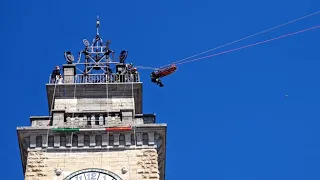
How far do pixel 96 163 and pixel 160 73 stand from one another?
491cm

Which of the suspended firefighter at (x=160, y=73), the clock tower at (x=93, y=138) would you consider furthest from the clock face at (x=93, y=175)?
the suspended firefighter at (x=160, y=73)

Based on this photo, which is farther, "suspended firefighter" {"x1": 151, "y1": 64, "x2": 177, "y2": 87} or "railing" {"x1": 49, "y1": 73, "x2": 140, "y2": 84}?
"railing" {"x1": 49, "y1": 73, "x2": 140, "y2": 84}

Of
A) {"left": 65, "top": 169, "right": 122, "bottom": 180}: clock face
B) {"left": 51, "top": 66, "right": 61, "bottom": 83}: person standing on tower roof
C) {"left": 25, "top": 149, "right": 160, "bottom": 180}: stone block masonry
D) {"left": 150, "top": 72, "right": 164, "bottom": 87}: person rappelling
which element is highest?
{"left": 51, "top": 66, "right": 61, "bottom": 83}: person standing on tower roof

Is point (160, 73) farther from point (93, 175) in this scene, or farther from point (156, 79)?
point (93, 175)

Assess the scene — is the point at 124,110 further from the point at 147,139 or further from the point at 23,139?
the point at 23,139

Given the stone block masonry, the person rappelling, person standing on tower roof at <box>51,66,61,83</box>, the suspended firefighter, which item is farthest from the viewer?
person standing on tower roof at <box>51,66,61,83</box>

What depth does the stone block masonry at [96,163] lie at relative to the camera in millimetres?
36469

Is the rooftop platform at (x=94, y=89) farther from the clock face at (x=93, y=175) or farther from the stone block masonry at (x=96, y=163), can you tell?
the clock face at (x=93, y=175)

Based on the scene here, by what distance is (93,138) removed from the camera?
124 feet

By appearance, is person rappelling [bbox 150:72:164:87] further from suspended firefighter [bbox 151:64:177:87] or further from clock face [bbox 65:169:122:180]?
clock face [bbox 65:169:122:180]

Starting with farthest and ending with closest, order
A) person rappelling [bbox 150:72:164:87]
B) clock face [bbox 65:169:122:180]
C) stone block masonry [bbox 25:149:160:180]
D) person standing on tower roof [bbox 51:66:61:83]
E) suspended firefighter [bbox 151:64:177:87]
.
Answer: person standing on tower roof [bbox 51:66:61:83], person rappelling [bbox 150:72:164:87], suspended firefighter [bbox 151:64:177:87], stone block masonry [bbox 25:149:160:180], clock face [bbox 65:169:122:180]

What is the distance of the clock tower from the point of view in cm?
3662

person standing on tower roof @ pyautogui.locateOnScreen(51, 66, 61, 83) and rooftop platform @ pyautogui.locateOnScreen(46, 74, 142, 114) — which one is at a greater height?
person standing on tower roof @ pyautogui.locateOnScreen(51, 66, 61, 83)

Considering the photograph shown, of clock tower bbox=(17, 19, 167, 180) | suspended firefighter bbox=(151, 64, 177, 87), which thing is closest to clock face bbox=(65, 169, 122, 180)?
clock tower bbox=(17, 19, 167, 180)
